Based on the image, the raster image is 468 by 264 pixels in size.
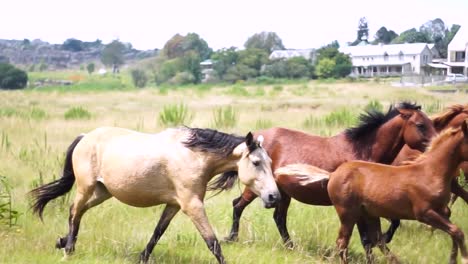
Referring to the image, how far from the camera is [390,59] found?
7662 cm

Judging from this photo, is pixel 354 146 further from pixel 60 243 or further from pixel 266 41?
pixel 266 41

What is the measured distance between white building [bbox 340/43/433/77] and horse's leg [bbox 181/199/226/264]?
68.7 m

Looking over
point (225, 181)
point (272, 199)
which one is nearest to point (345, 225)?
point (272, 199)

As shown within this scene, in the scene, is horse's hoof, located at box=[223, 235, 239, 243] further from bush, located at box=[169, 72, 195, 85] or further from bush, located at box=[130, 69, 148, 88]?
bush, located at box=[130, 69, 148, 88]

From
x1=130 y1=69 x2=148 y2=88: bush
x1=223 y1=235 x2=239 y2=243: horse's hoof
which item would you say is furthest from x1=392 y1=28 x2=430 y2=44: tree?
x1=223 y1=235 x2=239 y2=243: horse's hoof

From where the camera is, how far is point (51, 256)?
625 cm

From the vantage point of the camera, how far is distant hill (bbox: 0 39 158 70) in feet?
407

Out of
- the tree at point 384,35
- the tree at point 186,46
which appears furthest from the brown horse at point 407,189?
the tree at point 384,35

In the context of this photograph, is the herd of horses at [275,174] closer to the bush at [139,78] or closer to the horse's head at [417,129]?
the horse's head at [417,129]

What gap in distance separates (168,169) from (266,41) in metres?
108

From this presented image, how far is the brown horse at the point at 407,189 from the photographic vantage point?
18.7 ft

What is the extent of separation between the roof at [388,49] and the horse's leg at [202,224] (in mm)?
70573

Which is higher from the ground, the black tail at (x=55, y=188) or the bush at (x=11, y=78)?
the black tail at (x=55, y=188)

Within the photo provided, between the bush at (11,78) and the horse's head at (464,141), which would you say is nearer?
the horse's head at (464,141)
